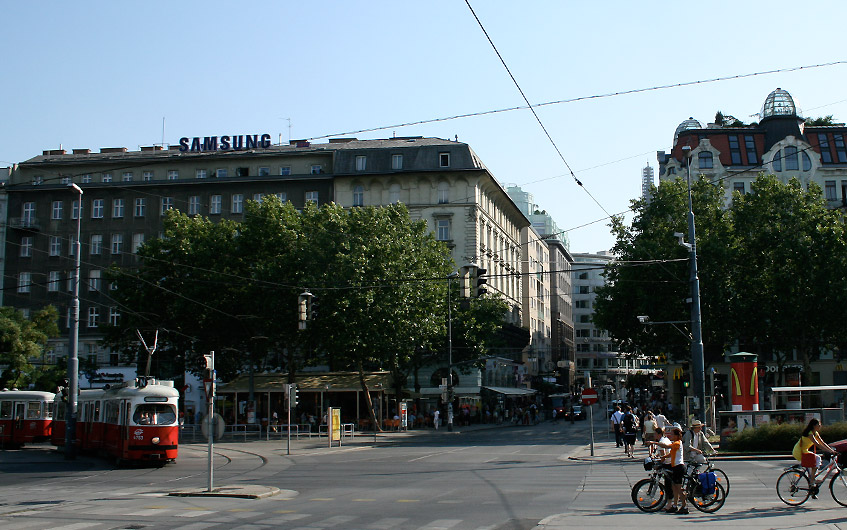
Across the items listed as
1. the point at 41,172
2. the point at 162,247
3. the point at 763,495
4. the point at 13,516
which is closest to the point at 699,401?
the point at 763,495

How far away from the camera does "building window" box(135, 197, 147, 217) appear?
72.1 metres

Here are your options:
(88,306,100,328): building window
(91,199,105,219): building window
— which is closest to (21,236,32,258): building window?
(91,199,105,219): building window

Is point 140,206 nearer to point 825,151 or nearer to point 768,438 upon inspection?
point 768,438

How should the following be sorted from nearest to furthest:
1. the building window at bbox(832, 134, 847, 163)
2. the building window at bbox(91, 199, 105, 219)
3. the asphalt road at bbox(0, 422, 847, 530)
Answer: the asphalt road at bbox(0, 422, 847, 530) → the building window at bbox(91, 199, 105, 219) → the building window at bbox(832, 134, 847, 163)

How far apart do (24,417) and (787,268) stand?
4117 centimetres

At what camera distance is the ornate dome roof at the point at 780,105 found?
73.2 metres

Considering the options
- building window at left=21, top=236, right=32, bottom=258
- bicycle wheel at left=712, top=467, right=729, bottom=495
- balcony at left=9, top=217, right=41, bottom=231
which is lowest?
bicycle wheel at left=712, top=467, right=729, bottom=495

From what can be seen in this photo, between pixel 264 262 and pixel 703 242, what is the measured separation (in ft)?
83.9

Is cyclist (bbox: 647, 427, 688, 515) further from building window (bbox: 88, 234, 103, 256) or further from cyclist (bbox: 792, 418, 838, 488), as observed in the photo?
building window (bbox: 88, 234, 103, 256)

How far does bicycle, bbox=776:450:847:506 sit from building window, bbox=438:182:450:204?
54.3 meters

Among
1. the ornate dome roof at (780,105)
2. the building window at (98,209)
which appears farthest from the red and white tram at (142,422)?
the ornate dome roof at (780,105)

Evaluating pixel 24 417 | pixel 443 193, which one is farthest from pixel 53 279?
pixel 24 417

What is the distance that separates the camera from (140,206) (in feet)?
237

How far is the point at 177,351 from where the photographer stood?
57.5 m
